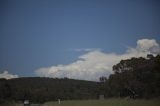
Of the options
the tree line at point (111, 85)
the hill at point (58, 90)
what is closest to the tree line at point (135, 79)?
the tree line at point (111, 85)

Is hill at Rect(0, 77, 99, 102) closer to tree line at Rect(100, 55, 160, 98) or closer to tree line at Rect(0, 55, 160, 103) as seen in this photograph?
tree line at Rect(0, 55, 160, 103)

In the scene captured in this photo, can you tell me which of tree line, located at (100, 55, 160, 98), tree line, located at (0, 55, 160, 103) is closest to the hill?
tree line, located at (0, 55, 160, 103)

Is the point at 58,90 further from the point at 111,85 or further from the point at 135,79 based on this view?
the point at 135,79

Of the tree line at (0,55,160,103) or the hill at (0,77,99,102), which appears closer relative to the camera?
the tree line at (0,55,160,103)

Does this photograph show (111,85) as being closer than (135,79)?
No

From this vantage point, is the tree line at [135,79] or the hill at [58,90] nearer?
the tree line at [135,79]

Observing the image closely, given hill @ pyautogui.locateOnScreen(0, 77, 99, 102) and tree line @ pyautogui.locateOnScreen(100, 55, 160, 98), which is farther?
hill @ pyautogui.locateOnScreen(0, 77, 99, 102)

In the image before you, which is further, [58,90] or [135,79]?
[58,90]

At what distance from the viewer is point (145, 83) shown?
101 feet

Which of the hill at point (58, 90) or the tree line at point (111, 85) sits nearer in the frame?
the tree line at point (111, 85)

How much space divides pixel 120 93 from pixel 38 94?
8289 millimetres

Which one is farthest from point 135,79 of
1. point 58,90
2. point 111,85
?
point 58,90

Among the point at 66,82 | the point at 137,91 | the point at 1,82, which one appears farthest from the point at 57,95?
the point at 1,82

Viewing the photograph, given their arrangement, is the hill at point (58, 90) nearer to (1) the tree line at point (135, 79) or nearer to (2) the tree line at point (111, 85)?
(2) the tree line at point (111, 85)
